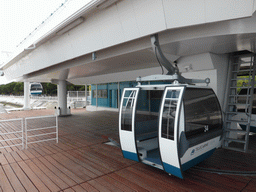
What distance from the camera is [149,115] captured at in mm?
5227

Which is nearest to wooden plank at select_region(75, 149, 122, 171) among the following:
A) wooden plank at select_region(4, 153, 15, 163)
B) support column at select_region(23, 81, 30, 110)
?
wooden plank at select_region(4, 153, 15, 163)

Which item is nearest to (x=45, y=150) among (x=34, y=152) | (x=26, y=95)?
(x=34, y=152)

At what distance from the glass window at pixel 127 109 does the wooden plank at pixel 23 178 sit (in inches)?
84.7

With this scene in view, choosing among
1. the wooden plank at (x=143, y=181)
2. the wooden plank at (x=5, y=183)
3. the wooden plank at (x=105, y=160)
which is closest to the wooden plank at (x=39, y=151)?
the wooden plank at (x=105, y=160)

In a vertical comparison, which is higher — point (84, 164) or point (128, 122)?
A: point (128, 122)

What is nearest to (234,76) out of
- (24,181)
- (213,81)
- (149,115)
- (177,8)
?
(213,81)

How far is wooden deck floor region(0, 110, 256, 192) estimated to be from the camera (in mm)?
3605

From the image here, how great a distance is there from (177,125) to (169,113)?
329mm

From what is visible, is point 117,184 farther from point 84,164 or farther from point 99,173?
point 84,164

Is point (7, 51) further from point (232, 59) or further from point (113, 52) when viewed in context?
point (232, 59)

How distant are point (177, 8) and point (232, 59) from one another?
354 centimetres

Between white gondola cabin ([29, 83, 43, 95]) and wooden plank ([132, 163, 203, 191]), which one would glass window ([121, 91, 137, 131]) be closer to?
wooden plank ([132, 163, 203, 191])

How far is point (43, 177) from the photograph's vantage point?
4055 mm

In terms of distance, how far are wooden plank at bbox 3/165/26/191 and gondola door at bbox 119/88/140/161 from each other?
2.20 m
